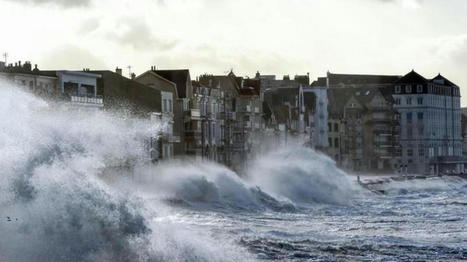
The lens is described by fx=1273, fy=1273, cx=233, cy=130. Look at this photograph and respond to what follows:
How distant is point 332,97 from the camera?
6964 inches

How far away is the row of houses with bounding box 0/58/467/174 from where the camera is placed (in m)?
86.8

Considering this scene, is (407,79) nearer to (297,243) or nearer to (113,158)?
(113,158)

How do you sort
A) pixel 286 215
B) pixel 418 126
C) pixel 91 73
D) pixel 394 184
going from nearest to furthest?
pixel 286 215, pixel 91 73, pixel 394 184, pixel 418 126

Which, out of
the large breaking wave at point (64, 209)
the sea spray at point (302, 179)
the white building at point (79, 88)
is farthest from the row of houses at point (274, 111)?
the large breaking wave at point (64, 209)

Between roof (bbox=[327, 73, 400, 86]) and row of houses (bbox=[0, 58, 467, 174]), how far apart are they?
0.51 feet

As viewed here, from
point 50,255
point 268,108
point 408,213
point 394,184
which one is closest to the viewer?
point 50,255

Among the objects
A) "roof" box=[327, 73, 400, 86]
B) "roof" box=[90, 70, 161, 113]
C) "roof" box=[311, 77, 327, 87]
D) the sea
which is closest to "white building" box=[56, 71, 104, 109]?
the sea

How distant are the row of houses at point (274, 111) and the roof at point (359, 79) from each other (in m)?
0.15

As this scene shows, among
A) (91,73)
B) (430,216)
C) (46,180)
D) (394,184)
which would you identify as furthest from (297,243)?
(394,184)

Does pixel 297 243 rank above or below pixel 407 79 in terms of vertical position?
below

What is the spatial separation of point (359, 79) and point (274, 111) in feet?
172

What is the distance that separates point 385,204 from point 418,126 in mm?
102643

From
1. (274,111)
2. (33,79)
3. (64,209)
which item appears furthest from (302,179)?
(64,209)

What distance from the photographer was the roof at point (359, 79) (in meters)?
192
